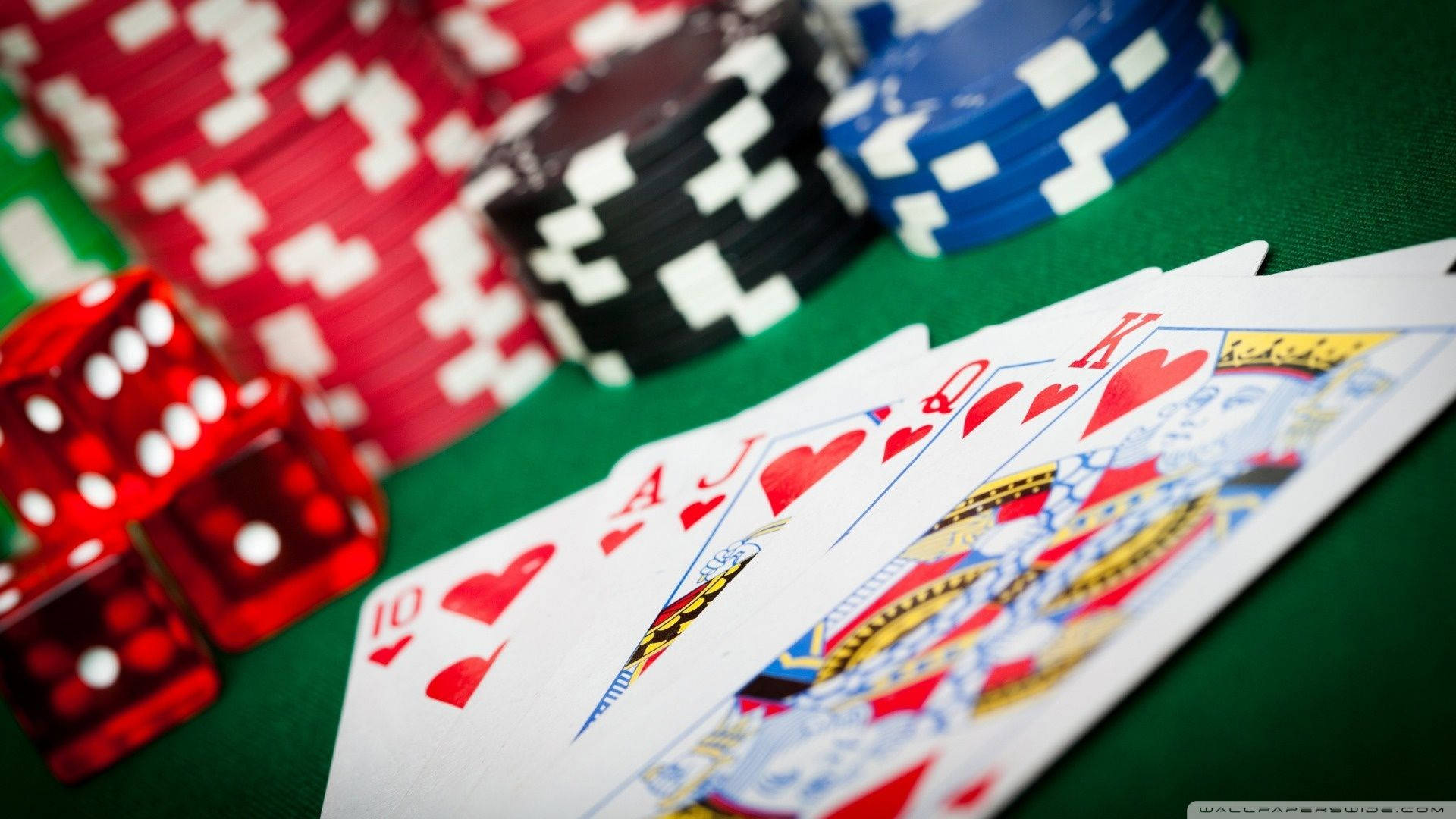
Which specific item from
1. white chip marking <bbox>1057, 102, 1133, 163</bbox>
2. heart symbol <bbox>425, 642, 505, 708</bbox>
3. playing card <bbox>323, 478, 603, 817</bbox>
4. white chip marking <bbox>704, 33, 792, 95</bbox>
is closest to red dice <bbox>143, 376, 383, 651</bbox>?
playing card <bbox>323, 478, 603, 817</bbox>

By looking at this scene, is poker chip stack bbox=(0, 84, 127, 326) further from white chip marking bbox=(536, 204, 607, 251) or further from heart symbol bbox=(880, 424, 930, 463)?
heart symbol bbox=(880, 424, 930, 463)

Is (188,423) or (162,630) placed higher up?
(188,423)

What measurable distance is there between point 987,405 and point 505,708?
72cm

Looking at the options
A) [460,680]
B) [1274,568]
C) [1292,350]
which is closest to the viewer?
[1274,568]

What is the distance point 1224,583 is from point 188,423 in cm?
162

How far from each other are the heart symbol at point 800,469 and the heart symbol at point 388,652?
0.61 meters

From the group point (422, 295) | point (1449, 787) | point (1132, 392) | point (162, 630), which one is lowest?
point (1449, 787)

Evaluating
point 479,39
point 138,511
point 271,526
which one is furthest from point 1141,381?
point 479,39

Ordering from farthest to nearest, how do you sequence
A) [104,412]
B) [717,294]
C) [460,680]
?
[717,294] < [104,412] < [460,680]

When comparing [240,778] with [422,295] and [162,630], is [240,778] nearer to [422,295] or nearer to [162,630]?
[162,630]

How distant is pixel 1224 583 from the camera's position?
3.39 ft

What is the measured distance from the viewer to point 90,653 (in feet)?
5.93

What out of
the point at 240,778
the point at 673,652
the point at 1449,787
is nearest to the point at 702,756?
the point at 673,652

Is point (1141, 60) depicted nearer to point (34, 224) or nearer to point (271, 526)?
point (271, 526)
